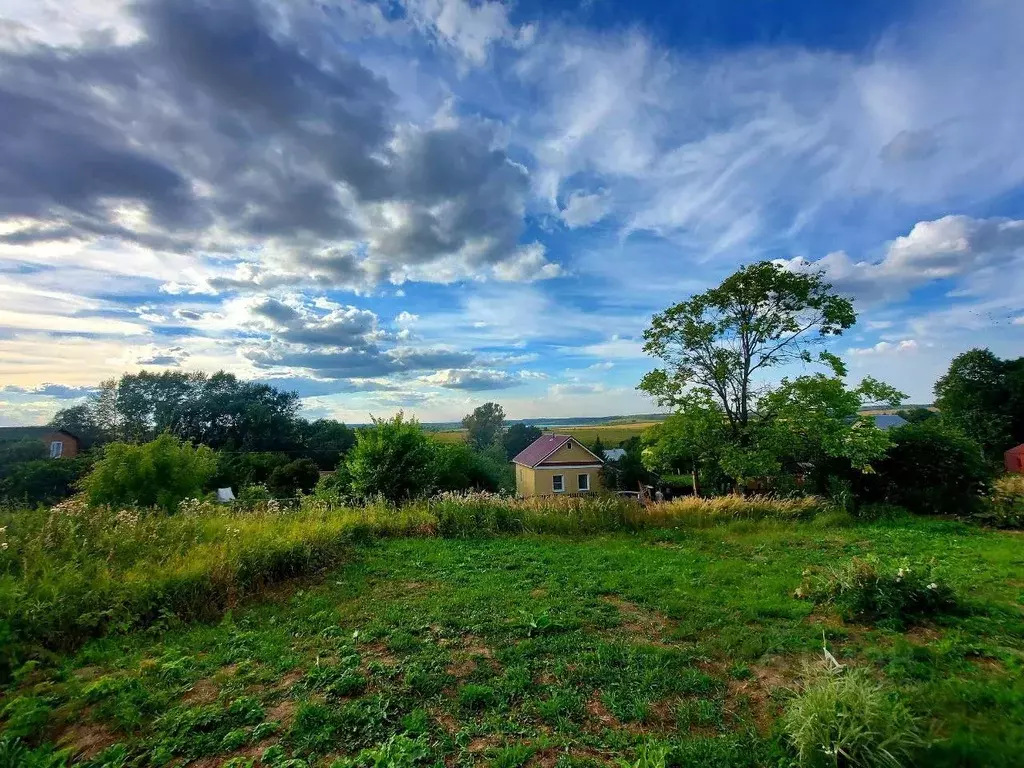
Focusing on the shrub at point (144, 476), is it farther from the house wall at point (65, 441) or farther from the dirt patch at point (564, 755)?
the house wall at point (65, 441)

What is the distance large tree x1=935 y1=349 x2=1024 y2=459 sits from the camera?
94.4 ft

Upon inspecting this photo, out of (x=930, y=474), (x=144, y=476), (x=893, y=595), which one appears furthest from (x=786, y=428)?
(x=144, y=476)

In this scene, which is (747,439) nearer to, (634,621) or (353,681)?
(634,621)

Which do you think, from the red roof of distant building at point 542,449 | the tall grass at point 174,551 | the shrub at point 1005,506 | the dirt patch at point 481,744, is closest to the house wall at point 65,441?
the red roof of distant building at point 542,449

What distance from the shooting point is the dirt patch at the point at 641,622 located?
4.18 meters

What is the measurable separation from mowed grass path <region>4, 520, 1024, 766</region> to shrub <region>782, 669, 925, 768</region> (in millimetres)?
149

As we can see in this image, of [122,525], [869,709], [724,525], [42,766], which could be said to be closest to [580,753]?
[869,709]

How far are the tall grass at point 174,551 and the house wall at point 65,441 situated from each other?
33.4m

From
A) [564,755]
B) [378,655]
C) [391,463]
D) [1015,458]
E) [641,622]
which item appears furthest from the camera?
[1015,458]

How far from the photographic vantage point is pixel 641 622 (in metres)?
4.54

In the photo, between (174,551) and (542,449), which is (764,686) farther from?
(542,449)

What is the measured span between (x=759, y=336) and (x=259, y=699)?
46.7 feet

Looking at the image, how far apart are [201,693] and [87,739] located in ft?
1.95

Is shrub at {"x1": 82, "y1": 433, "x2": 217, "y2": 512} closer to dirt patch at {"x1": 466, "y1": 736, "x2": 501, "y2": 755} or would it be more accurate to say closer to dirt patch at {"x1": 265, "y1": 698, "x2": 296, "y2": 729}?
dirt patch at {"x1": 265, "y1": 698, "x2": 296, "y2": 729}
